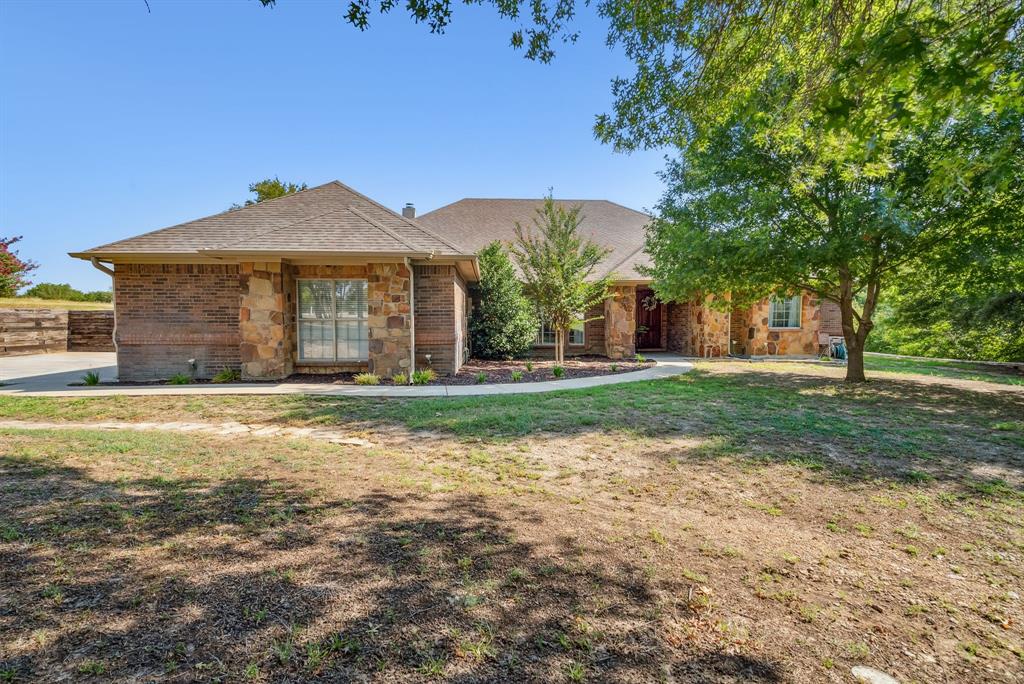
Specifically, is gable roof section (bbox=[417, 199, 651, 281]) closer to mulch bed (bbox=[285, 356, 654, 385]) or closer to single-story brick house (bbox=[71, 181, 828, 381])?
mulch bed (bbox=[285, 356, 654, 385])

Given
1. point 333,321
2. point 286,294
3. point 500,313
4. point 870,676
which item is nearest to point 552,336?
point 500,313

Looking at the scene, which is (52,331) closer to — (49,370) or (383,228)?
(49,370)

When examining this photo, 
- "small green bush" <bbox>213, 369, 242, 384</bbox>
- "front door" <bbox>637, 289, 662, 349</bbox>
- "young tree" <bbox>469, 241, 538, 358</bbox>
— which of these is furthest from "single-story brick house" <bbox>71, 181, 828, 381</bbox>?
"front door" <bbox>637, 289, 662, 349</bbox>

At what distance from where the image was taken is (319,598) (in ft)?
7.59

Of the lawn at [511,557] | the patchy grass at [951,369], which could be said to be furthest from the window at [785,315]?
the lawn at [511,557]

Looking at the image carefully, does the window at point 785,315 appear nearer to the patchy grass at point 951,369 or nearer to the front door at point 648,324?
the patchy grass at point 951,369

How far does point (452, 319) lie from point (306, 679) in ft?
30.6

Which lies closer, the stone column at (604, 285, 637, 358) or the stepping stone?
the stepping stone

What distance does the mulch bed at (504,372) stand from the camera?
1019 centimetres

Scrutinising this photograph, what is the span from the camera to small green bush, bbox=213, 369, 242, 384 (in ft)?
32.6

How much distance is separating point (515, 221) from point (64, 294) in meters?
25.7

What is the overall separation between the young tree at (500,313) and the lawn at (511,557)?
887 cm

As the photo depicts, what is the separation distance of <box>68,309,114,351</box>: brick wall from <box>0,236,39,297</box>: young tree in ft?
20.5

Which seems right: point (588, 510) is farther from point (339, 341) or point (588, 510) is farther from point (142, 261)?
point (142, 261)
